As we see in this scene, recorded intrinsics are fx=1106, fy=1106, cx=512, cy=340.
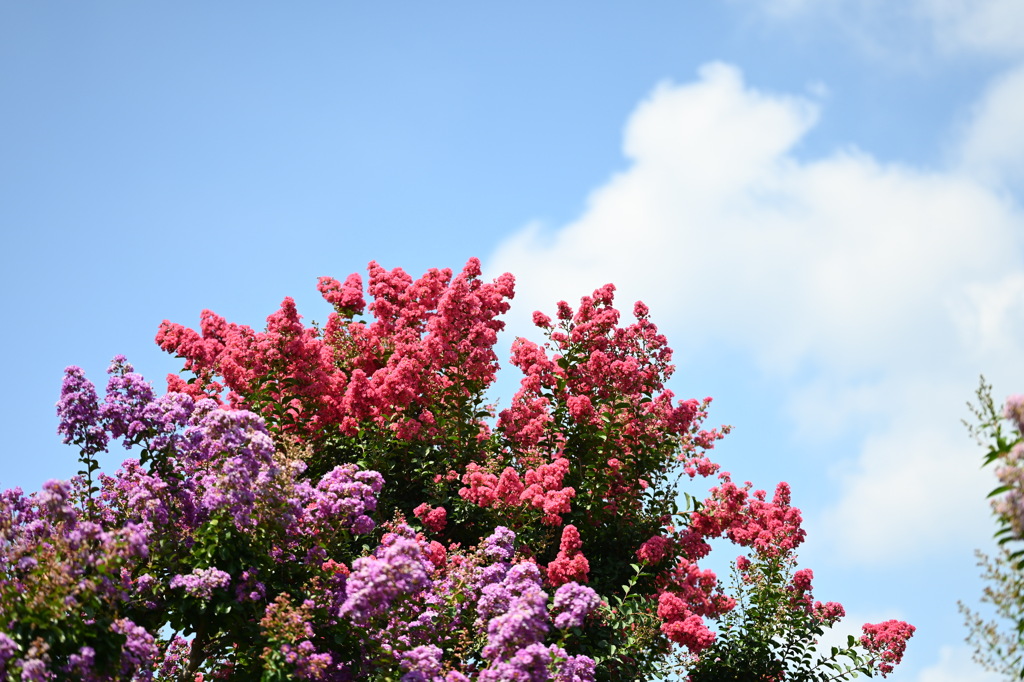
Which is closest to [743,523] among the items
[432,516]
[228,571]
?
[432,516]

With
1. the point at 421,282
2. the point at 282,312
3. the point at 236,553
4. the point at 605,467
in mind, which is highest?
the point at 421,282

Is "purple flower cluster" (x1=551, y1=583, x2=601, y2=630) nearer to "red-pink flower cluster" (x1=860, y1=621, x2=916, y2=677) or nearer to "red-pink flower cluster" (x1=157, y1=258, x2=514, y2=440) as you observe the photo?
"red-pink flower cluster" (x1=157, y1=258, x2=514, y2=440)

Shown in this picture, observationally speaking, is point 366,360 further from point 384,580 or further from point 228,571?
point 384,580

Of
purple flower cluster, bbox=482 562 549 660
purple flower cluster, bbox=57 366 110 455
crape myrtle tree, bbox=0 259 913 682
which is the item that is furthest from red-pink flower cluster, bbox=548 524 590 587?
purple flower cluster, bbox=57 366 110 455

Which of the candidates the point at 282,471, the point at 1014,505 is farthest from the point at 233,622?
the point at 1014,505

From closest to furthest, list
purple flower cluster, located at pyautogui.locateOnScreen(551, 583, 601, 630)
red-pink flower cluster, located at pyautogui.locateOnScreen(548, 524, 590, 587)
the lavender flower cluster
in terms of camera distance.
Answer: the lavender flower cluster, purple flower cluster, located at pyautogui.locateOnScreen(551, 583, 601, 630), red-pink flower cluster, located at pyautogui.locateOnScreen(548, 524, 590, 587)

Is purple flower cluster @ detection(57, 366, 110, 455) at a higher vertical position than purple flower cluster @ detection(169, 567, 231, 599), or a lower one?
higher

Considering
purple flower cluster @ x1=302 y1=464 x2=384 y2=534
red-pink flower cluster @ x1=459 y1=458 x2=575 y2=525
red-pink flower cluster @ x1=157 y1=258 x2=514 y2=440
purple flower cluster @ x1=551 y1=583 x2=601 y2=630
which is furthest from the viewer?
red-pink flower cluster @ x1=157 y1=258 x2=514 y2=440

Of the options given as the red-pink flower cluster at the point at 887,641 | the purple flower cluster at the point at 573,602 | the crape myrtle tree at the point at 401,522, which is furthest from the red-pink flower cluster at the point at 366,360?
the red-pink flower cluster at the point at 887,641

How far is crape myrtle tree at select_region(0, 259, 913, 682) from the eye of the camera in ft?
31.6

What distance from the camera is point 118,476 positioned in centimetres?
1076

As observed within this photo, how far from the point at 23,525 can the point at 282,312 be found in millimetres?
3967

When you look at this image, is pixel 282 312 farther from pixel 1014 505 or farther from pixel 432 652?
pixel 1014 505

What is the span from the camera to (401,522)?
11125mm
